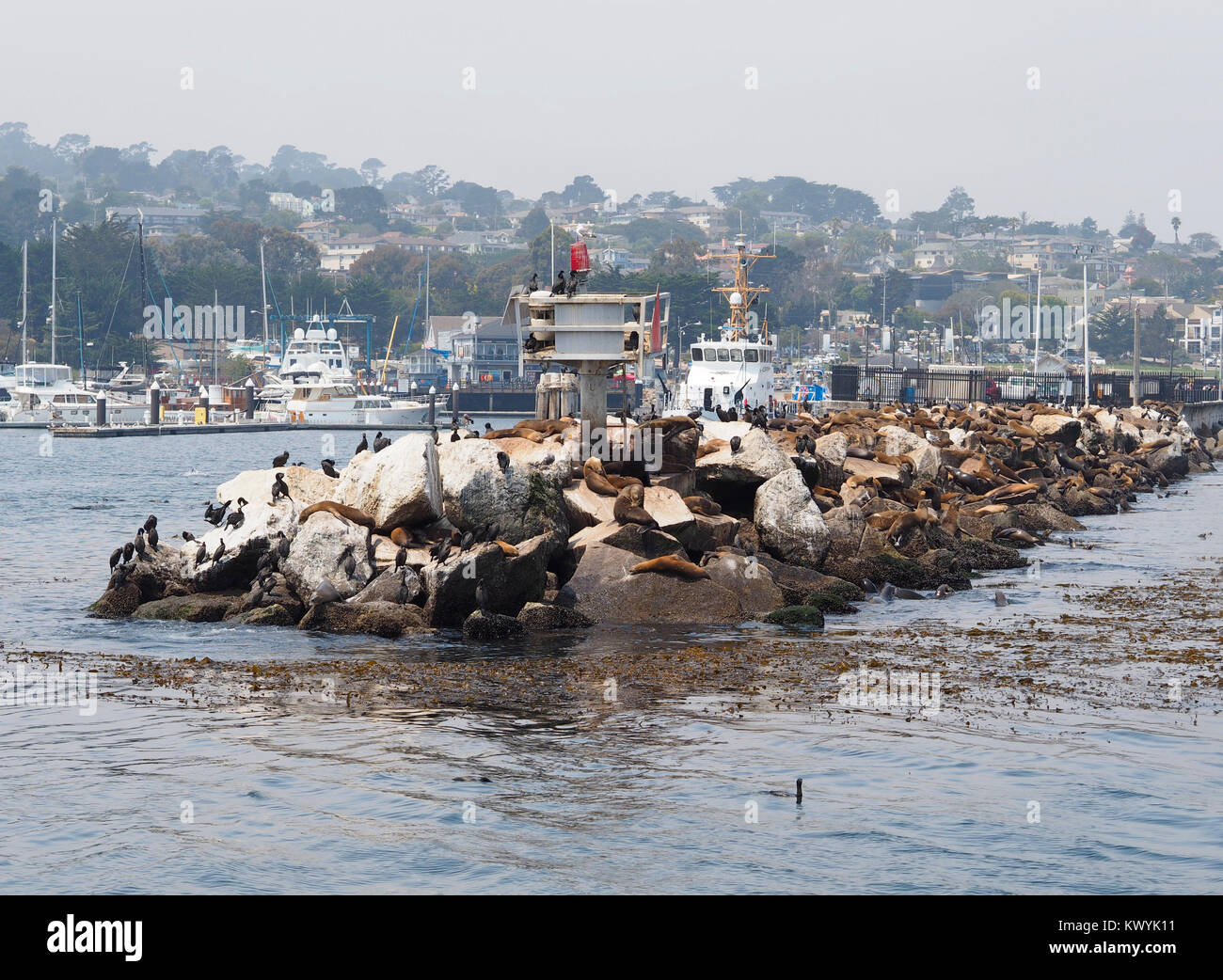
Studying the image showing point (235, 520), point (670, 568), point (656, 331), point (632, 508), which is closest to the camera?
point (670, 568)

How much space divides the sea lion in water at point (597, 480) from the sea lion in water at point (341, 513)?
13.2 feet

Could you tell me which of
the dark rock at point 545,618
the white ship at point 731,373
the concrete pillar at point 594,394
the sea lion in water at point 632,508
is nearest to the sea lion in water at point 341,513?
the dark rock at point 545,618

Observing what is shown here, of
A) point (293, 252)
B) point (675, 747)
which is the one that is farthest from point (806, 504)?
point (293, 252)

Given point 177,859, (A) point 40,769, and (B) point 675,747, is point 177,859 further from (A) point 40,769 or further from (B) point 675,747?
(B) point 675,747

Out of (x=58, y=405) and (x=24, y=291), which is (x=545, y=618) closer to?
(x=58, y=405)

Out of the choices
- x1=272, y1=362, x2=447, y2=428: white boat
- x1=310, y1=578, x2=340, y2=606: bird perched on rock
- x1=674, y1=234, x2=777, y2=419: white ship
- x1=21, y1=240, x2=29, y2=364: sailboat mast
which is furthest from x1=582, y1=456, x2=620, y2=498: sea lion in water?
x1=21, y1=240, x2=29, y2=364: sailboat mast

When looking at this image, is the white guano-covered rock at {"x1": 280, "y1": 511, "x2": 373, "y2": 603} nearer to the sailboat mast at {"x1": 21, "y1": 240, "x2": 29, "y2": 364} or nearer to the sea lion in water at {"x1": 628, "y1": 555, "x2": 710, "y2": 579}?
the sea lion in water at {"x1": 628, "y1": 555, "x2": 710, "y2": 579}

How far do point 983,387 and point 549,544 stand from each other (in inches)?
2460

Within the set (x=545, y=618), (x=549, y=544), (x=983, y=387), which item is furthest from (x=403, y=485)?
(x=983, y=387)

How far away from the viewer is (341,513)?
2341cm

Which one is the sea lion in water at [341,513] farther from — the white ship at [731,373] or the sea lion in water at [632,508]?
the white ship at [731,373]

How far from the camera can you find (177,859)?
Result: 38.8 ft
